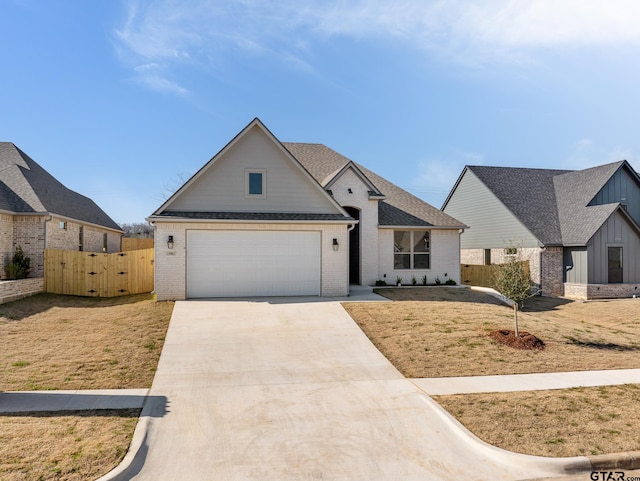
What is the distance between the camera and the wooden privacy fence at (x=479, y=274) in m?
22.1

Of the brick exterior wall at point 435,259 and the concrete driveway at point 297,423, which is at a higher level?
the brick exterior wall at point 435,259

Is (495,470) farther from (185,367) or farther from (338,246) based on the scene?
(338,246)

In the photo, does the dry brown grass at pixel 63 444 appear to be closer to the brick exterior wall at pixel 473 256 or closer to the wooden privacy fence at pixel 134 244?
the brick exterior wall at pixel 473 256

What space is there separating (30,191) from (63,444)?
18213mm

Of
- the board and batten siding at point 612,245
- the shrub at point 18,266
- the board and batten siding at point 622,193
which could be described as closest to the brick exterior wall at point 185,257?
the shrub at point 18,266

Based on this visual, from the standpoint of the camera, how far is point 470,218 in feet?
90.2

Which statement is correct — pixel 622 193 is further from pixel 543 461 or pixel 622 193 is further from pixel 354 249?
pixel 543 461

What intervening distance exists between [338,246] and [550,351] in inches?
323


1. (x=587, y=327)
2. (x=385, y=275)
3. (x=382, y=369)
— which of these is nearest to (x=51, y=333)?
(x=382, y=369)

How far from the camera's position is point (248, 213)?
51.1 ft

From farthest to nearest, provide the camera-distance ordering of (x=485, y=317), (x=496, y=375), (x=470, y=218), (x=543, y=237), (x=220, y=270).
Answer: (x=470, y=218) < (x=543, y=237) < (x=220, y=270) < (x=485, y=317) < (x=496, y=375)

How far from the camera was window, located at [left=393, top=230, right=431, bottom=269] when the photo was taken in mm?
19875

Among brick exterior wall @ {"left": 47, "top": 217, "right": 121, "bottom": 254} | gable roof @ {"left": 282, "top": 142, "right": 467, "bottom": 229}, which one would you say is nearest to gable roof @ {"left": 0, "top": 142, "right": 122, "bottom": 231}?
brick exterior wall @ {"left": 47, "top": 217, "right": 121, "bottom": 254}

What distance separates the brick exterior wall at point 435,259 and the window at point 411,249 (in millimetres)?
214
